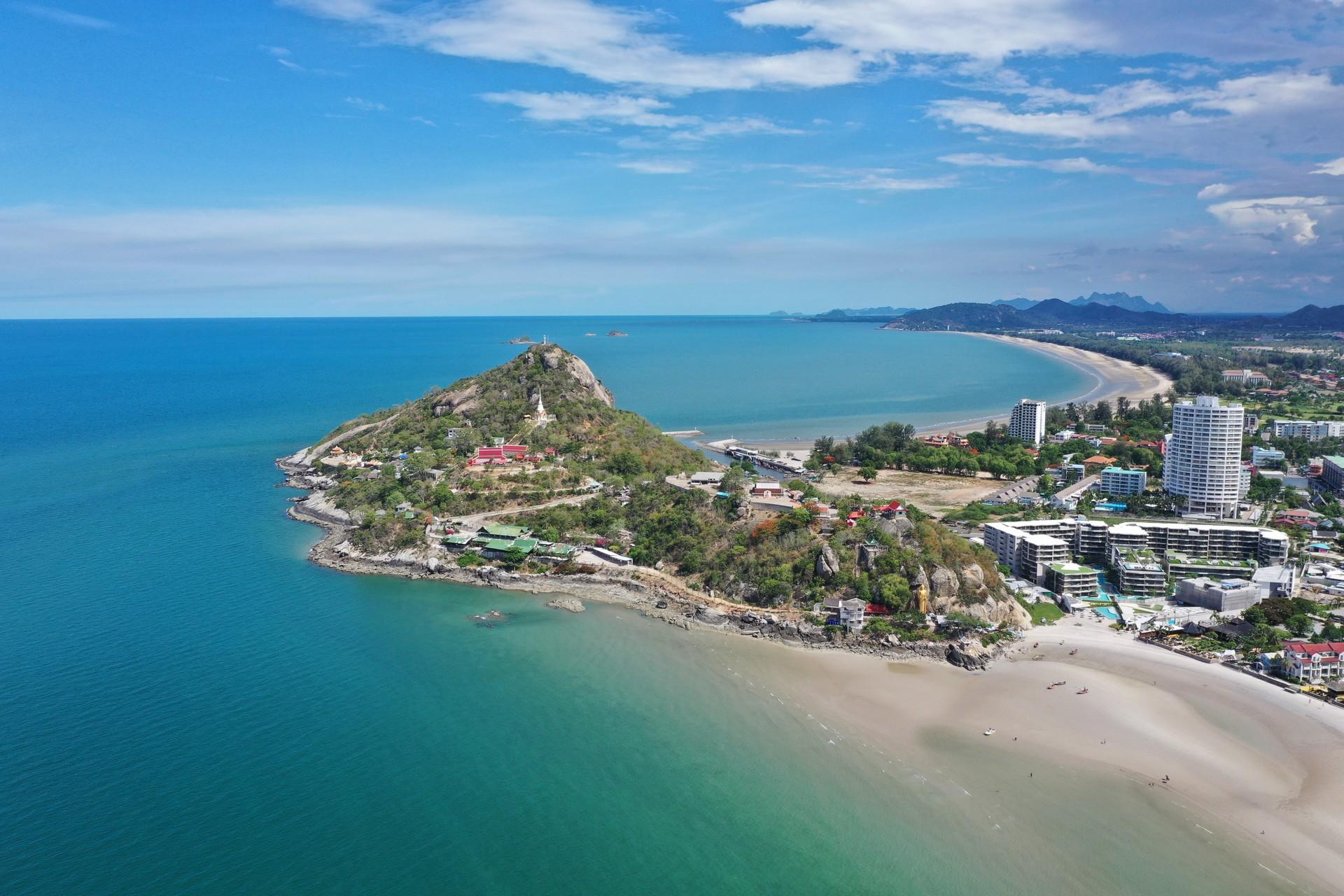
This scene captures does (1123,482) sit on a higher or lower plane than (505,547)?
higher

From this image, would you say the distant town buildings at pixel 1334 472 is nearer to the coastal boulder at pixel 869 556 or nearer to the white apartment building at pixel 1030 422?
the white apartment building at pixel 1030 422

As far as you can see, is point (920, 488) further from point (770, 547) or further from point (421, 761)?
point (421, 761)

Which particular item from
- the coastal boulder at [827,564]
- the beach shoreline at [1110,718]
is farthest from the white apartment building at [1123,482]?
the coastal boulder at [827,564]

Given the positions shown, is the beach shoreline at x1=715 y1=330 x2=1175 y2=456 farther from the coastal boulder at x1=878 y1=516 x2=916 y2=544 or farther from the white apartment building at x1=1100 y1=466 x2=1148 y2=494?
the coastal boulder at x1=878 y1=516 x2=916 y2=544

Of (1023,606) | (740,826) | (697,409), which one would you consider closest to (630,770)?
(740,826)

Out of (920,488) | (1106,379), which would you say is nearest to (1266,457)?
→ (920,488)

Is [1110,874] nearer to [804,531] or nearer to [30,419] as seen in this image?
[804,531]

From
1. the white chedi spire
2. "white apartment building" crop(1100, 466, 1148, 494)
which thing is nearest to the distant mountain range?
"white apartment building" crop(1100, 466, 1148, 494)
